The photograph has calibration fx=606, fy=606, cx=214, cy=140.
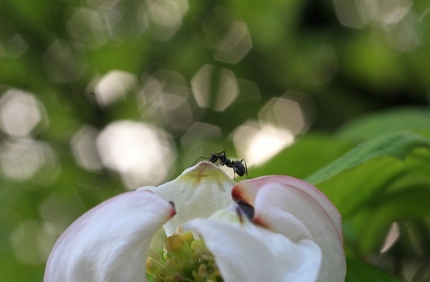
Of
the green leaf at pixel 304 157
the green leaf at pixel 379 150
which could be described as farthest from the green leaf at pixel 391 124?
the green leaf at pixel 379 150

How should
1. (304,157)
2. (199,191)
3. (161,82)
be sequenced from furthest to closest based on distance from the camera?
(161,82) < (304,157) < (199,191)

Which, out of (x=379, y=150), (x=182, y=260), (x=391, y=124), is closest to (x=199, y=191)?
(x=182, y=260)

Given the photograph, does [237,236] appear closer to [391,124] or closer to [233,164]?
[233,164]

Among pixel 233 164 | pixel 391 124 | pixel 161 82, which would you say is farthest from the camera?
pixel 161 82

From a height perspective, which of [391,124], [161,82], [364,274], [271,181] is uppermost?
[271,181]

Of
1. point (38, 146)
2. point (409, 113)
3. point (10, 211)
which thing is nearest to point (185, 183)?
point (409, 113)

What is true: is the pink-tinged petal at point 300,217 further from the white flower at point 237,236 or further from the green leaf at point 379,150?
the green leaf at point 379,150

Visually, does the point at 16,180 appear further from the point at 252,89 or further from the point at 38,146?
the point at 252,89
